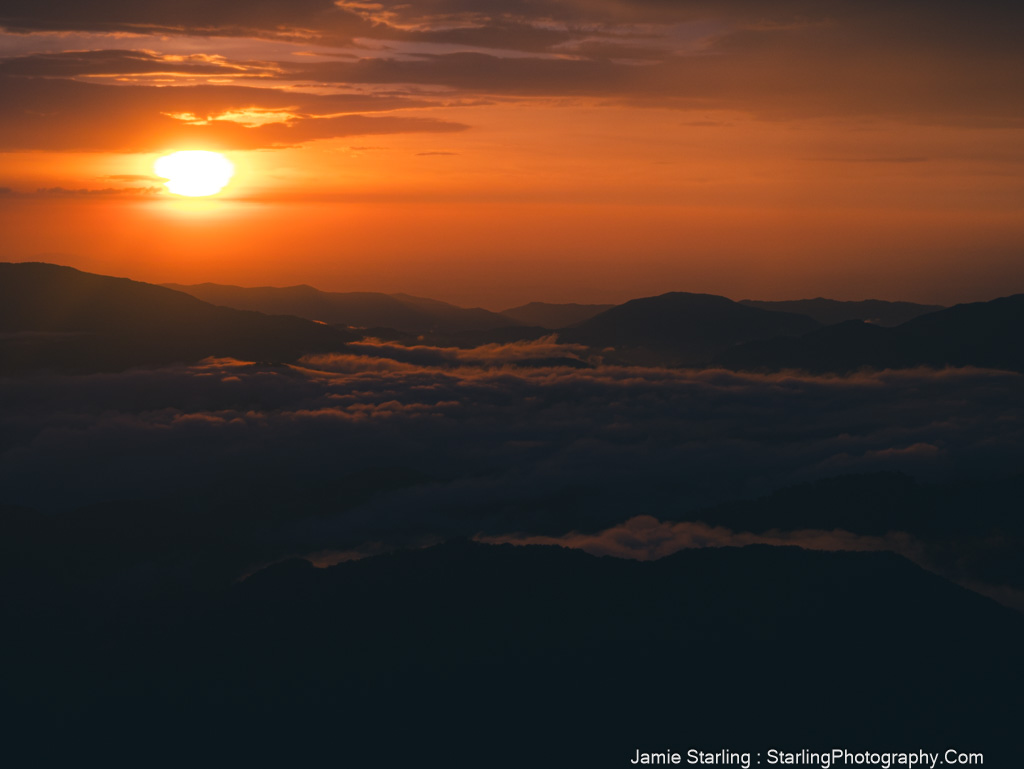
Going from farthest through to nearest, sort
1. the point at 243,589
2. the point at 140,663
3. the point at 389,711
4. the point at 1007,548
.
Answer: the point at 1007,548 < the point at 243,589 < the point at 140,663 < the point at 389,711

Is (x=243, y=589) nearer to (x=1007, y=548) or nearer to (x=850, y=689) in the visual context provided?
(x=850, y=689)

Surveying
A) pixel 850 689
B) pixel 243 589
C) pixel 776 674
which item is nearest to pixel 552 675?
pixel 776 674

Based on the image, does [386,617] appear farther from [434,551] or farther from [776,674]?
[776,674]

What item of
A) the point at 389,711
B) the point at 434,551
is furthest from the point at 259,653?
the point at 434,551

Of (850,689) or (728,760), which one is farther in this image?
(850,689)

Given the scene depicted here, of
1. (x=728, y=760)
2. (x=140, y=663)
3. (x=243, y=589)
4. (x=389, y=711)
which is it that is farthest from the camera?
(x=243, y=589)

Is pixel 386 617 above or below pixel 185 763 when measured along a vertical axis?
above
